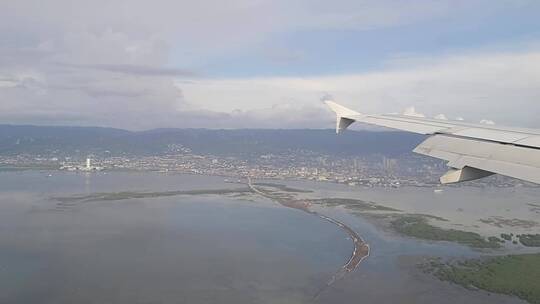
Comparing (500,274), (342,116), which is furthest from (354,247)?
(342,116)

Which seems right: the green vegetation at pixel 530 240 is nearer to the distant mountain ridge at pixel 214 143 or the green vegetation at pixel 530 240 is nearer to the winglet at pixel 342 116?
the winglet at pixel 342 116

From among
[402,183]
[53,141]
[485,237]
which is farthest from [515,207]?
[53,141]

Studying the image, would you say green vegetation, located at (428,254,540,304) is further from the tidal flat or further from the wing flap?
the wing flap

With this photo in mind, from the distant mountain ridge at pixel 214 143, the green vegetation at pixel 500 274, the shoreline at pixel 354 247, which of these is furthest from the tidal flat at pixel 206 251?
the distant mountain ridge at pixel 214 143

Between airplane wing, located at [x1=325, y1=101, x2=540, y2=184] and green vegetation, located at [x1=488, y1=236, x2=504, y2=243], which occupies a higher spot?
airplane wing, located at [x1=325, y1=101, x2=540, y2=184]

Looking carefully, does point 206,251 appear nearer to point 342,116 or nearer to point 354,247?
point 354,247

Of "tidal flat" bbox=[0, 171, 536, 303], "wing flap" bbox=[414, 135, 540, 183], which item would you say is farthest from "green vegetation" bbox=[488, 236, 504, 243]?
"wing flap" bbox=[414, 135, 540, 183]
